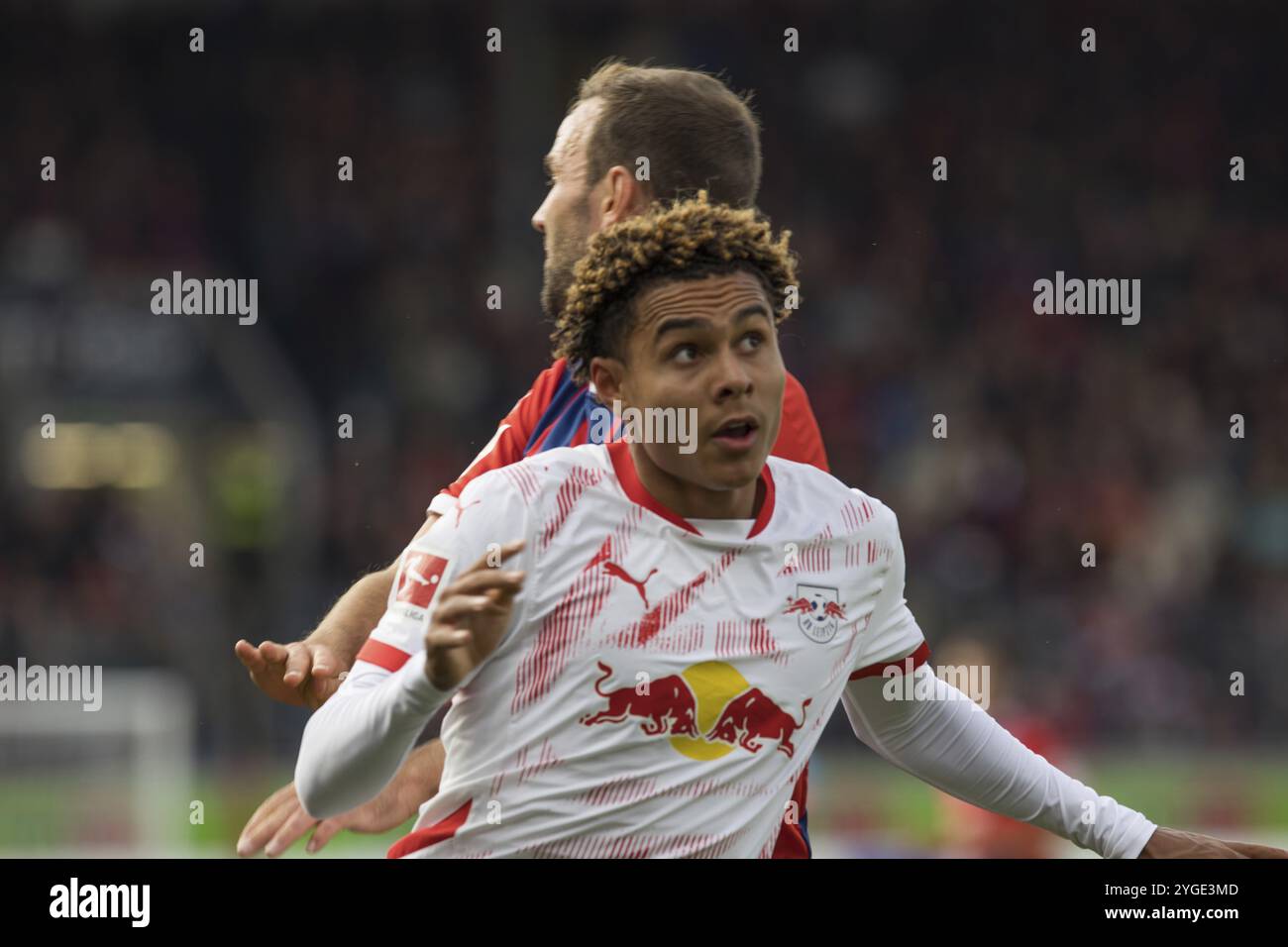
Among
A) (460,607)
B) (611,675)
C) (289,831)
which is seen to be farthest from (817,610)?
(289,831)

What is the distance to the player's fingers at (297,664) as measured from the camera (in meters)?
3.60

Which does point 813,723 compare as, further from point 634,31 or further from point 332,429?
point 634,31

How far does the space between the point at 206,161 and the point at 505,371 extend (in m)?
4.52

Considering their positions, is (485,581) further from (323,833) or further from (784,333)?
(784,333)

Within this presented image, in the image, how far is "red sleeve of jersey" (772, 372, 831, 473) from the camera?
383 cm

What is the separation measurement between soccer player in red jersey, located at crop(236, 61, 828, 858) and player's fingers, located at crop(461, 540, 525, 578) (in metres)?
0.80

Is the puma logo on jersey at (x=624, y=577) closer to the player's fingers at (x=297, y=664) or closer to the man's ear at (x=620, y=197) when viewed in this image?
the player's fingers at (x=297, y=664)

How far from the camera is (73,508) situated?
1486 cm

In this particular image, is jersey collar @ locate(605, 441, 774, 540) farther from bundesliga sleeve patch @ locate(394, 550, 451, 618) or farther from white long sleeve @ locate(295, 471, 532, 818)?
bundesliga sleeve patch @ locate(394, 550, 451, 618)

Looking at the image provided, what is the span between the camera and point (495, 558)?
3002 millimetres

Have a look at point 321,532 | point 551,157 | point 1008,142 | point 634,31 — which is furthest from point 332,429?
point 551,157

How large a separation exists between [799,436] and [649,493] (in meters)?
0.69

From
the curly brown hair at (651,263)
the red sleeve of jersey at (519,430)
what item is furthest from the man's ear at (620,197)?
the curly brown hair at (651,263)

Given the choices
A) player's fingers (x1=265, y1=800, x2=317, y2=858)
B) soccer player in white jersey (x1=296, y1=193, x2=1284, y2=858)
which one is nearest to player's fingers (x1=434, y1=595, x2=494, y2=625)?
soccer player in white jersey (x1=296, y1=193, x2=1284, y2=858)
